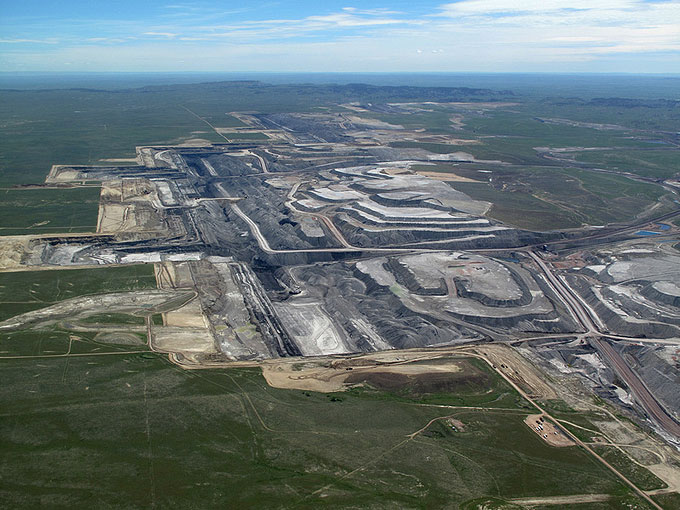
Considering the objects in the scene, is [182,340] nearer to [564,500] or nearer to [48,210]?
[564,500]

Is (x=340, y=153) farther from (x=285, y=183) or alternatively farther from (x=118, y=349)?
(x=118, y=349)

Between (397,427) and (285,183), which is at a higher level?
(285,183)

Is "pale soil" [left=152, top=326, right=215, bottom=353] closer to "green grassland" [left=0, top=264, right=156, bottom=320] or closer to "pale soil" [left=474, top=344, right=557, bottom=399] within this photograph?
"green grassland" [left=0, top=264, right=156, bottom=320]

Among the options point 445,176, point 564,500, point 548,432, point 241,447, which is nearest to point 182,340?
point 241,447

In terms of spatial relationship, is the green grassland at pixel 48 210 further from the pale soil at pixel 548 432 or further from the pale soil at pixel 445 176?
the pale soil at pixel 445 176

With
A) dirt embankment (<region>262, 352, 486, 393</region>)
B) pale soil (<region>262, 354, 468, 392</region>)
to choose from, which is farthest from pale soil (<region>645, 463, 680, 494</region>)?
pale soil (<region>262, 354, 468, 392</region>)

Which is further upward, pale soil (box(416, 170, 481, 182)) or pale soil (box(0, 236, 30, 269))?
pale soil (box(416, 170, 481, 182))

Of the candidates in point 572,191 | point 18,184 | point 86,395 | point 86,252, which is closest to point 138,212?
point 86,252
